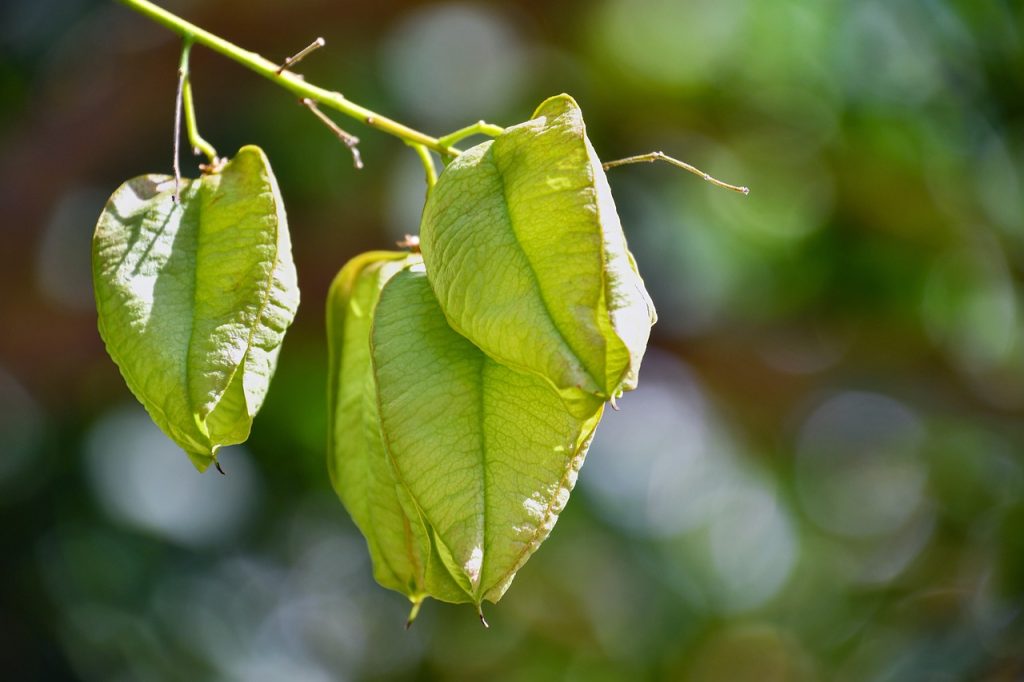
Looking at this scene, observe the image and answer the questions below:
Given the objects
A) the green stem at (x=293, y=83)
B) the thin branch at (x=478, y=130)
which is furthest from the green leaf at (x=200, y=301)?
the thin branch at (x=478, y=130)

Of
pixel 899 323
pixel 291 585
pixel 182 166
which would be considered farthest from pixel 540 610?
pixel 182 166

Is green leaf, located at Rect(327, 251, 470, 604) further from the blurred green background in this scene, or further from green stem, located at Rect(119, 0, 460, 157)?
the blurred green background

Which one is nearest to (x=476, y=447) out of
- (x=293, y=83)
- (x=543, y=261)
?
(x=543, y=261)

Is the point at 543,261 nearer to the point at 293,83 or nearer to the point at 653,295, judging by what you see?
the point at 293,83

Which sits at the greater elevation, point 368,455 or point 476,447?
point 476,447

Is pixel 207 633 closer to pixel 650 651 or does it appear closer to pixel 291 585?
pixel 291 585

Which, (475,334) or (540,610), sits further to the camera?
(540,610)
